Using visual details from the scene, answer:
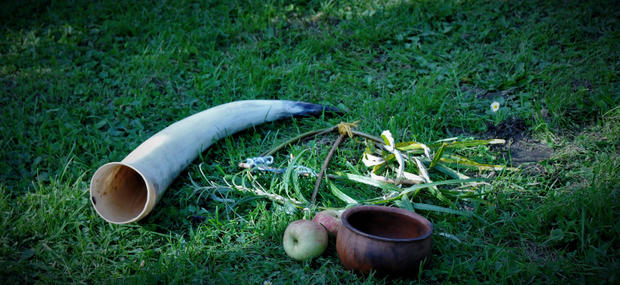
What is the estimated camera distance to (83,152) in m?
3.39

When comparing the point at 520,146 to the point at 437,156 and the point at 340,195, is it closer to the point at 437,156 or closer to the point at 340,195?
the point at 437,156

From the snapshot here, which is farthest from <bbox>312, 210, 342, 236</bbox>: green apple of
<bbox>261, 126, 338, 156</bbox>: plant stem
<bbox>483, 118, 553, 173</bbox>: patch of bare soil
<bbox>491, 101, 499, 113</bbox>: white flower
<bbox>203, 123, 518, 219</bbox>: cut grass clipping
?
<bbox>491, 101, 499, 113</bbox>: white flower

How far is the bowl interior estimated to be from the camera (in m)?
2.22

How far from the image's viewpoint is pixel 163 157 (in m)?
2.87

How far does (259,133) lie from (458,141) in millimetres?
1570

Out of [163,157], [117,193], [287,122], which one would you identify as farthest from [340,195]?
[117,193]

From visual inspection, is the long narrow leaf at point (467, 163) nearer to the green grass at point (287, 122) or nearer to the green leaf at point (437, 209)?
the green grass at point (287, 122)

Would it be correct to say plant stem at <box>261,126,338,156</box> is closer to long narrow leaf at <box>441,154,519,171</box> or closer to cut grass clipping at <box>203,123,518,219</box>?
cut grass clipping at <box>203,123,518,219</box>

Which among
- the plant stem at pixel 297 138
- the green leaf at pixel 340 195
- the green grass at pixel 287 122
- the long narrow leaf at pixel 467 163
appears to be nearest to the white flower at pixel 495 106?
the green grass at pixel 287 122

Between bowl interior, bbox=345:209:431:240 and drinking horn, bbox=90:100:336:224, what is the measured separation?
4.07 ft

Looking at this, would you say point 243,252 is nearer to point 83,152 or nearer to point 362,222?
point 362,222

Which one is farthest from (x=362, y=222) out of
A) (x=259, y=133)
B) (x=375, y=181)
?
(x=259, y=133)

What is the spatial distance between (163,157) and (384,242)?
1617 millimetres

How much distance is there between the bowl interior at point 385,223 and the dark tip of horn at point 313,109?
161cm
